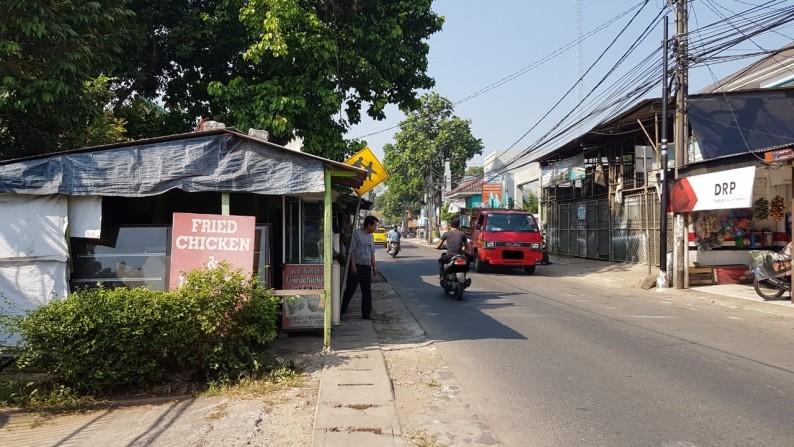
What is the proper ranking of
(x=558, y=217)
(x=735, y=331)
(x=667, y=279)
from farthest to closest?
(x=558, y=217) → (x=667, y=279) → (x=735, y=331)

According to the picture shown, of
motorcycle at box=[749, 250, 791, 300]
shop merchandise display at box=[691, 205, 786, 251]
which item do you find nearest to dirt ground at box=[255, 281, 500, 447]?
motorcycle at box=[749, 250, 791, 300]

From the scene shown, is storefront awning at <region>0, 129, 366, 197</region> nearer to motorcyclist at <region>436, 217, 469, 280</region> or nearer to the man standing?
the man standing

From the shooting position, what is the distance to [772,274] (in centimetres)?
1205

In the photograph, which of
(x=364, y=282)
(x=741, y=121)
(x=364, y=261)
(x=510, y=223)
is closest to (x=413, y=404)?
(x=364, y=282)

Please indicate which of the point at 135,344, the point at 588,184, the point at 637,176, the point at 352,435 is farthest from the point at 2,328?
the point at 588,184

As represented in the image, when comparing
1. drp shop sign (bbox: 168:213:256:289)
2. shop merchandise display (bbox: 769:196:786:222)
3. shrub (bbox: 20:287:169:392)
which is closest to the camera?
shrub (bbox: 20:287:169:392)

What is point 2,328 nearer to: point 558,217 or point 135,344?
point 135,344

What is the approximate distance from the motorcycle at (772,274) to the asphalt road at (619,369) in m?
1.31

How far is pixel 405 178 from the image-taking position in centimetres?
5216

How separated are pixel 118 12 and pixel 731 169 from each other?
42.5ft

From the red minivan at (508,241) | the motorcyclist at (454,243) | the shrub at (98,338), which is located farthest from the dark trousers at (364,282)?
the red minivan at (508,241)

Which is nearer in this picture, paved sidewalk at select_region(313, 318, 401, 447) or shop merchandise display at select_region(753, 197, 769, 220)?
paved sidewalk at select_region(313, 318, 401, 447)

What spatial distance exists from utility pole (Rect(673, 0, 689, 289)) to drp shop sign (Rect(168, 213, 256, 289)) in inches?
482

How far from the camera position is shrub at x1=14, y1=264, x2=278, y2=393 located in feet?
17.4
